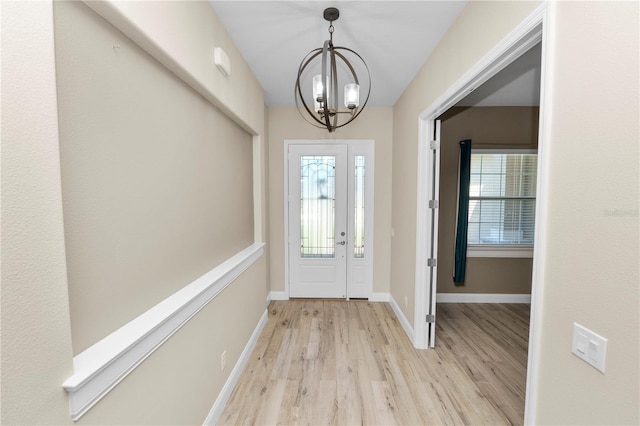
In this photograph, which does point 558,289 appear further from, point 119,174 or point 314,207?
point 314,207

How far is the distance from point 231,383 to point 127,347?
1.36 m

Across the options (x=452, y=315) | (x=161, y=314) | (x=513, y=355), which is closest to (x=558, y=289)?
(x=161, y=314)

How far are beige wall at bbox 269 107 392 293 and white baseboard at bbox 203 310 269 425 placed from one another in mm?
1314

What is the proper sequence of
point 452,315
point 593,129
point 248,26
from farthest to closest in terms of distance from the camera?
1. point 452,315
2. point 248,26
3. point 593,129

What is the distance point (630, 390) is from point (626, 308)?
247 mm

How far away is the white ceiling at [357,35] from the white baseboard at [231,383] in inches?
103

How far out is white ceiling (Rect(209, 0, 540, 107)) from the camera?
5.92 ft

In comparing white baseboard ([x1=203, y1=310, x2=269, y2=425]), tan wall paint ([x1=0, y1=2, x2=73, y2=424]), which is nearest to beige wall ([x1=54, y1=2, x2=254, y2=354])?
tan wall paint ([x1=0, y1=2, x2=73, y2=424])

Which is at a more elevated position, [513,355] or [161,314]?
[161,314]

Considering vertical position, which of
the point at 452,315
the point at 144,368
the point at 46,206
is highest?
the point at 46,206

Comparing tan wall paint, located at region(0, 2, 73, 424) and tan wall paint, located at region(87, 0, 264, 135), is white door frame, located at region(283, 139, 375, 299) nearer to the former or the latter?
tan wall paint, located at region(87, 0, 264, 135)

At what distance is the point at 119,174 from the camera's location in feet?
3.48

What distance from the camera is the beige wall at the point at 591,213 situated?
0.83 metres

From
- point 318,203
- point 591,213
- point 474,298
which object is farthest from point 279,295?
point 591,213
